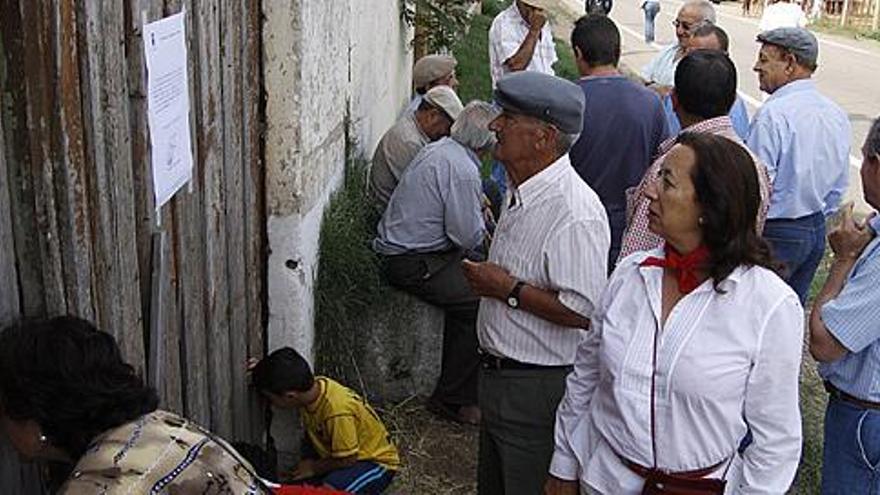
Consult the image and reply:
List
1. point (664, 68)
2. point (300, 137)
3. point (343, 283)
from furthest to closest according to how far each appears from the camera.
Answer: point (664, 68), point (343, 283), point (300, 137)

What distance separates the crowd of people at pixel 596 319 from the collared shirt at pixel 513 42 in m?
1.82

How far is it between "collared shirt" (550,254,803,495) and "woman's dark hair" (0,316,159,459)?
1.19 m

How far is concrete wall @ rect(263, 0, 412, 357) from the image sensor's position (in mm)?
4004

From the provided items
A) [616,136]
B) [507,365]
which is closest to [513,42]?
[616,136]

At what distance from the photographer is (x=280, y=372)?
13.1ft

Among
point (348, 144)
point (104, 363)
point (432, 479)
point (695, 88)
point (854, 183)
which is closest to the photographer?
point (104, 363)

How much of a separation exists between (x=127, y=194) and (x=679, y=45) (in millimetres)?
4294

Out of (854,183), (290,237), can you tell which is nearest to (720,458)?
(290,237)

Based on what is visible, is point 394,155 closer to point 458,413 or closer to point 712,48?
point 458,413

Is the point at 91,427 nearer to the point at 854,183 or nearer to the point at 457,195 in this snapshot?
the point at 457,195

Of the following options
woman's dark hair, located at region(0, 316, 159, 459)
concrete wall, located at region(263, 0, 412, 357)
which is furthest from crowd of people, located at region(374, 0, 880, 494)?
woman's dark hair, located at region(0, 316, 159, 459)

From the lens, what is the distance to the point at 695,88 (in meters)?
3.96

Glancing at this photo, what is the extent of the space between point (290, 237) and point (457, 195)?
43.1 inches

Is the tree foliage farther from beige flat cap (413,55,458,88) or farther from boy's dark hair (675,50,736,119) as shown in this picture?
boy's dark hair (675,50,736,119)
